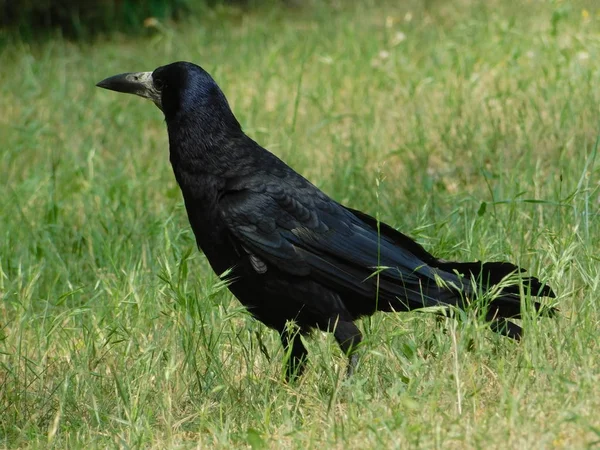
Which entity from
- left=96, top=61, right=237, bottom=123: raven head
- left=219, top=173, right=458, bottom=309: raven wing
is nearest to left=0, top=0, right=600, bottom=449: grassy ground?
left=219, top=173, right=458, bottom=309: raven wing

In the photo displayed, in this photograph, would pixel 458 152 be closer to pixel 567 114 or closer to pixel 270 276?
pixel 567 114

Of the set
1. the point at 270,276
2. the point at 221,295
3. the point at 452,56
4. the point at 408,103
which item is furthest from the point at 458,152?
the point at 270,276

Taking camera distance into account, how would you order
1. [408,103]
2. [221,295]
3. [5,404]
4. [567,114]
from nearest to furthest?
[5,404] < [221,295] < [567,114] < [408,103]

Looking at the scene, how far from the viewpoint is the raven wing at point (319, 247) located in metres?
3.96

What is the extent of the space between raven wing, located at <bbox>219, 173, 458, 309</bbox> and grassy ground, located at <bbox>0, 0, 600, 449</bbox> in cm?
17

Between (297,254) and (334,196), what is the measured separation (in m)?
2.03

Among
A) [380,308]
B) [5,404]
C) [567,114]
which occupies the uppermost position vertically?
[567,114]

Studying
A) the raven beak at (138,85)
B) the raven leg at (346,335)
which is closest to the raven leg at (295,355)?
the raven leg at (346,335)

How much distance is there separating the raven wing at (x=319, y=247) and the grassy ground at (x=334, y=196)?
0.55ft

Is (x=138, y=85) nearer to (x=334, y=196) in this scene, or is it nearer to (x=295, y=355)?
(x=295, y=355)

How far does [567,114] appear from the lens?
6059mm

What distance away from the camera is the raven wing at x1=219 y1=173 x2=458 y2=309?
3.96 m

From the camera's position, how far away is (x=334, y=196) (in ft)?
19.7

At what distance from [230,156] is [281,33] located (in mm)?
4984
